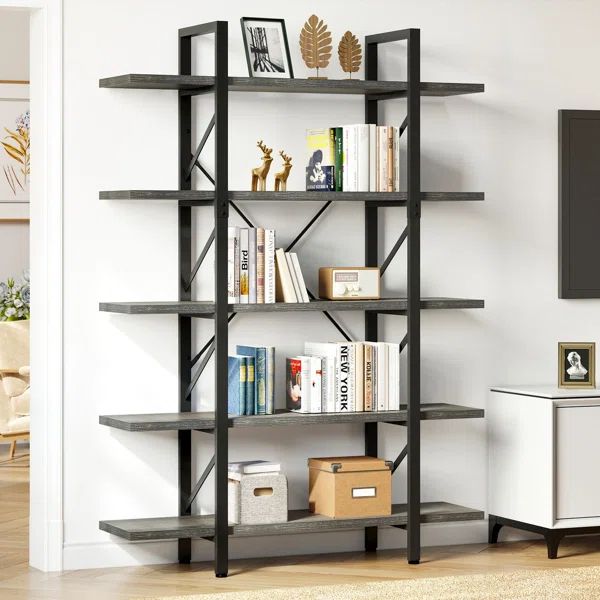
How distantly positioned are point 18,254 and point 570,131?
13.9ft

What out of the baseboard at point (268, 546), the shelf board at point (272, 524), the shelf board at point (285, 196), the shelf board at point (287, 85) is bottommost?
the baseboard at point (268, 546)

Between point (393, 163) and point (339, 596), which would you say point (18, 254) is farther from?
point (339, 596)

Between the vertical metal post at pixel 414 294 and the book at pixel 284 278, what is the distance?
18.3 inches

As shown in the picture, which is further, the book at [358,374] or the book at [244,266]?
the book at [358,374]

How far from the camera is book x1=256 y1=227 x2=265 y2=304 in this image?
4.82 meters

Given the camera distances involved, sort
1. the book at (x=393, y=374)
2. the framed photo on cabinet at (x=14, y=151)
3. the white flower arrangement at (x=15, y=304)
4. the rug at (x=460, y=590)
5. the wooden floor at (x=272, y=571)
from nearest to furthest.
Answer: the rug at (x=460, y=590) < the wooden floor at (x=272, y=571) < the book at (x=393, y=374) < the white flower arrangement at (x=15, y=304) < the framed photo on cabinet at (x=14, y=151)

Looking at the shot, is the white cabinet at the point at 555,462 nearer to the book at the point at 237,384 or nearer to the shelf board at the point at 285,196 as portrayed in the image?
the shelf board at the point at 285,196

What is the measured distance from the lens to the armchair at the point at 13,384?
7.82 metres

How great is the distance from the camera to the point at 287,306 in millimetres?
4828

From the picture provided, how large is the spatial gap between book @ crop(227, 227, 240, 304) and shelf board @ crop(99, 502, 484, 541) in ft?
2.80

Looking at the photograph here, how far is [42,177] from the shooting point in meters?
4.87

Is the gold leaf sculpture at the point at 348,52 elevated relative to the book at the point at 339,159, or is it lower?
elevated

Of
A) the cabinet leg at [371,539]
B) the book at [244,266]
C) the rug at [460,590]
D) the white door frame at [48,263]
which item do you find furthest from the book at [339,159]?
the rug at [460,590]

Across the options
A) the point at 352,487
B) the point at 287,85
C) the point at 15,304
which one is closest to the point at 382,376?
the point at 352,487
